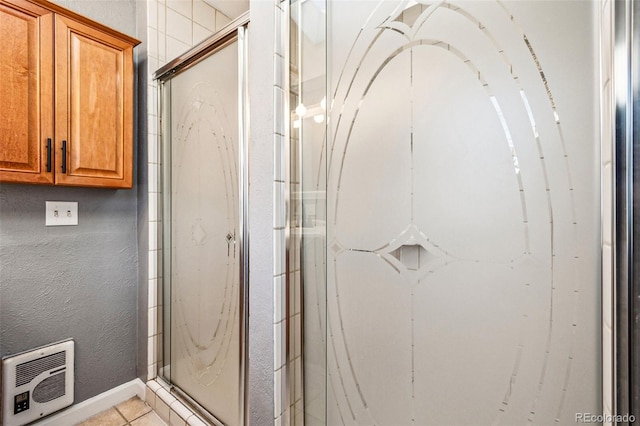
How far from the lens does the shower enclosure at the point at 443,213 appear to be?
0.57m

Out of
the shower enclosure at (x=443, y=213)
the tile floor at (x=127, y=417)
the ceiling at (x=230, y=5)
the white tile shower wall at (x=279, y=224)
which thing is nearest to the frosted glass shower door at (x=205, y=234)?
the tile floor at (x=127, y=417)

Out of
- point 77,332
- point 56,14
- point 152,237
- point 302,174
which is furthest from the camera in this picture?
point 152,237

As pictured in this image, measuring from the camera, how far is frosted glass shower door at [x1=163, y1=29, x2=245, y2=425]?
124 cm

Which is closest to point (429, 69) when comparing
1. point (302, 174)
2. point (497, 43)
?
point (497, 43)

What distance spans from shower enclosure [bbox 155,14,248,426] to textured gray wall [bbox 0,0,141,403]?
0.82 ft

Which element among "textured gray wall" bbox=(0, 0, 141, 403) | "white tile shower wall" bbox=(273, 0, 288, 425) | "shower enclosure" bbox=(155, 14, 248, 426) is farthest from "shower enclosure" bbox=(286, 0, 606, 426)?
"textured gray wall" bbox=(0, 0, 141, 403)

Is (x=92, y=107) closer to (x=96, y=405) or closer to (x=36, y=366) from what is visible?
(x=36, y=366)

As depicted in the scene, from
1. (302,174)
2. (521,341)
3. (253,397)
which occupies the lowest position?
(253,397)

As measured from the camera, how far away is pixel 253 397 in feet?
3.29

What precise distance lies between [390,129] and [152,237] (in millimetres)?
1460

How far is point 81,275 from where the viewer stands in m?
1.48

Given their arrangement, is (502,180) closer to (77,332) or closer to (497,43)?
(497,43)

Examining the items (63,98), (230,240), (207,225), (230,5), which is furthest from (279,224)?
(230,5)

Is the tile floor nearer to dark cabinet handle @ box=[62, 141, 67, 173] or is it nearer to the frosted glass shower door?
the frosted glass shower door
